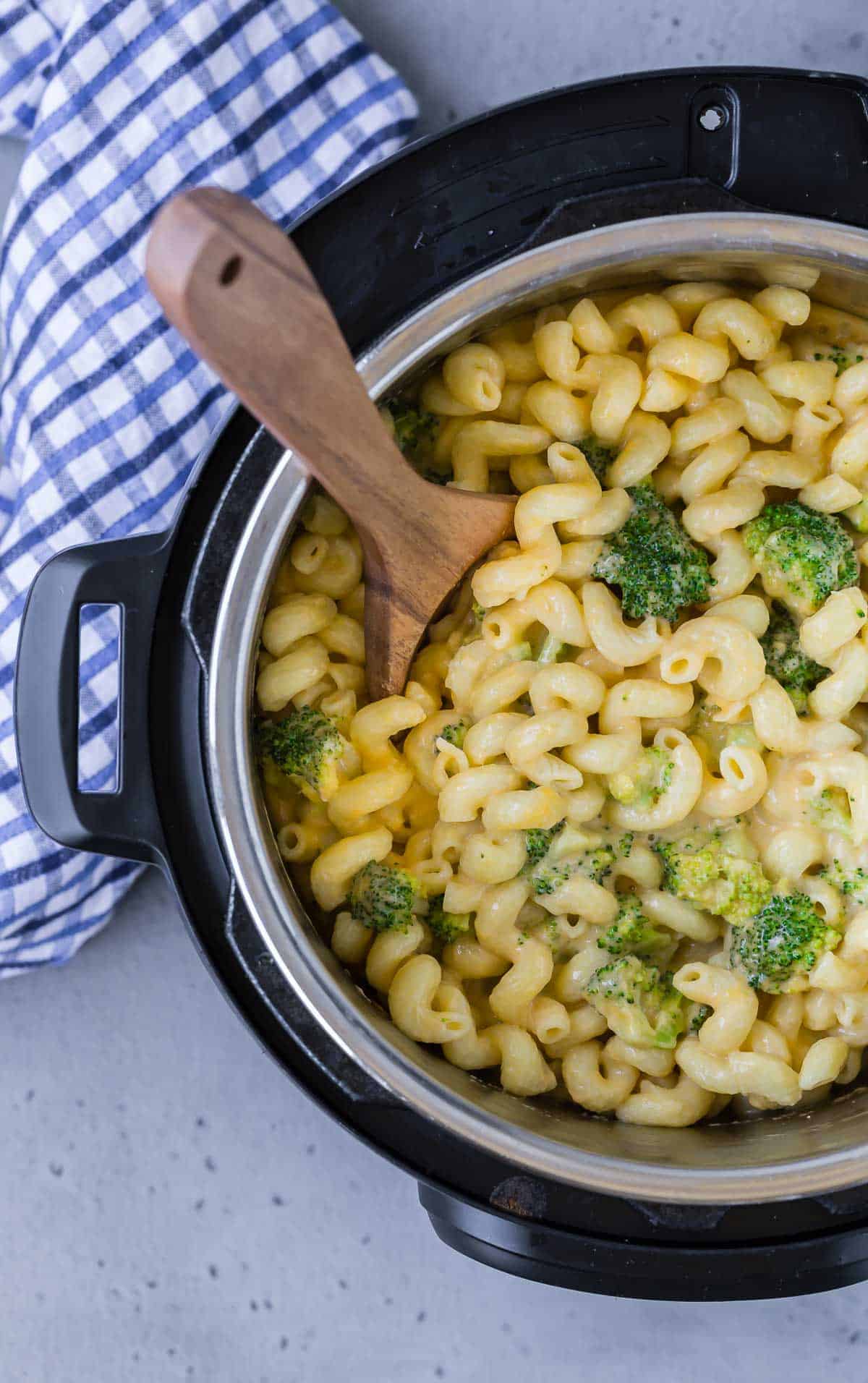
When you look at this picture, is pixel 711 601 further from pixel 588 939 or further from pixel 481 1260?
pixel 481 1260

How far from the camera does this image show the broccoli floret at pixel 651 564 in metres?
1.26

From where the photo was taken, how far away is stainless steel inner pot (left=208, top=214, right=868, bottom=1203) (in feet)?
3.83

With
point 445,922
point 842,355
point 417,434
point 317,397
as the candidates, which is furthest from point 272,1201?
point 842,355

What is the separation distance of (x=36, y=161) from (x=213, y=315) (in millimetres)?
Answer: 888

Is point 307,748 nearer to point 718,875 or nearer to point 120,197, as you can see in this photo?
point 718,875

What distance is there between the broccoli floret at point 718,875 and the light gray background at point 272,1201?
66 centimetres

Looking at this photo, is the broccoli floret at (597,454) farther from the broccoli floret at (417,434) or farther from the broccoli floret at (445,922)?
the broccoli floret at (445,922)

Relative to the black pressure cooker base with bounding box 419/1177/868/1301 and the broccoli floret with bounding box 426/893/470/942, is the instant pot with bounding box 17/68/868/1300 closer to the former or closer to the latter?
the black pressure cooker base with bounding box 419/1177/868/1301

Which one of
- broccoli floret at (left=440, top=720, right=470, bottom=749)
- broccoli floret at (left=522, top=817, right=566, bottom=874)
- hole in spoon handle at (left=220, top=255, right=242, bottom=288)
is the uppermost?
hole in spoon handle at (left=220, top=255, right=242, bottom=288)

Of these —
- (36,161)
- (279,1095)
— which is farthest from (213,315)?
(279,1095)

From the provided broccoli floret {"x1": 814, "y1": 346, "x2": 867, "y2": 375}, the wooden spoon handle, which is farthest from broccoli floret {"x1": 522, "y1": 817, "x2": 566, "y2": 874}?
broccoli floret {"x1": 814, "y1": 346, "x2": 867, "y2": 375}

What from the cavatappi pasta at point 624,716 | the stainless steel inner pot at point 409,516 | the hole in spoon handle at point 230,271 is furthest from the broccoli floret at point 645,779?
the hole in spoon handle at point 230,271

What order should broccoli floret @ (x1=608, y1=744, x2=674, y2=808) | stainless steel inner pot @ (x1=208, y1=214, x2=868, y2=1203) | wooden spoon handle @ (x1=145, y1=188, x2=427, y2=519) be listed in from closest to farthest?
wooden spoon handle @ (x1=145, y1=188, x2=427, y2=519) < stainless steel inner pot @ (x1=208, y1=214, x2=868, y2=1203) < broccoli floret @ (x1=608, y1=744, x2=674, y2=808)

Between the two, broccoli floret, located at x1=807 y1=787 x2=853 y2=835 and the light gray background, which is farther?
the light gray background
